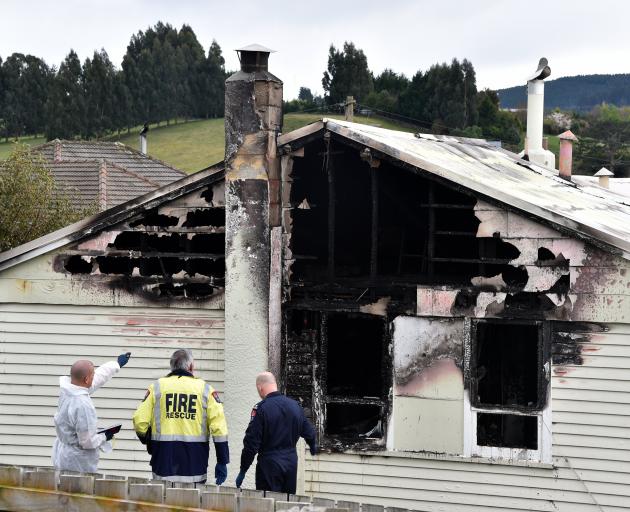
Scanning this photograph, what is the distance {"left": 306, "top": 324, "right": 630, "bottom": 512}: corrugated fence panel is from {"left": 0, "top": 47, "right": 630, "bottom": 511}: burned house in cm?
2

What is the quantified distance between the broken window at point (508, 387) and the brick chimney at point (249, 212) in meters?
2.20

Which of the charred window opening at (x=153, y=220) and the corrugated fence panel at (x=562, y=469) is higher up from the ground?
the charred window opening at (x=153, y=220)

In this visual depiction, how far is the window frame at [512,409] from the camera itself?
10227mm

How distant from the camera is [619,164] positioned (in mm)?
72375

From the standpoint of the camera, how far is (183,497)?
18.9 feet

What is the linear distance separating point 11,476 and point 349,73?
261ft

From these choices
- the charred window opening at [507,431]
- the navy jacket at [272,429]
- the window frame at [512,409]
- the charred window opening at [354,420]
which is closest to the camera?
the navy jacket at [272,429]

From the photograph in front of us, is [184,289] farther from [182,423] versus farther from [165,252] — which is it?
[182,423]

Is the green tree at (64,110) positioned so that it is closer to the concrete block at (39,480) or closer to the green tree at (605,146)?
the green tree at (605,146)

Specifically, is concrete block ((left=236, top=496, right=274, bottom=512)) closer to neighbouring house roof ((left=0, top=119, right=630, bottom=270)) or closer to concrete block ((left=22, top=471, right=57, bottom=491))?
concrete block ((left=22, top=471, right=57, bottom=491))

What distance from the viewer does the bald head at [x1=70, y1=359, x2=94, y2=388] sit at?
7.70 metres

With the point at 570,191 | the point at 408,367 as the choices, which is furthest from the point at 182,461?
the point at 570,191

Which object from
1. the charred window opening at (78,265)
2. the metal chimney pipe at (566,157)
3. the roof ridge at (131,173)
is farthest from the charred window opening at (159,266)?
the roof ridge at (131,173)

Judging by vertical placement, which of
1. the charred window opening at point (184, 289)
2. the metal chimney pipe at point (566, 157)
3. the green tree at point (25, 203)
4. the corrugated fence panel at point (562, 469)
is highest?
the metal chimney pipe at point (566, 157)
